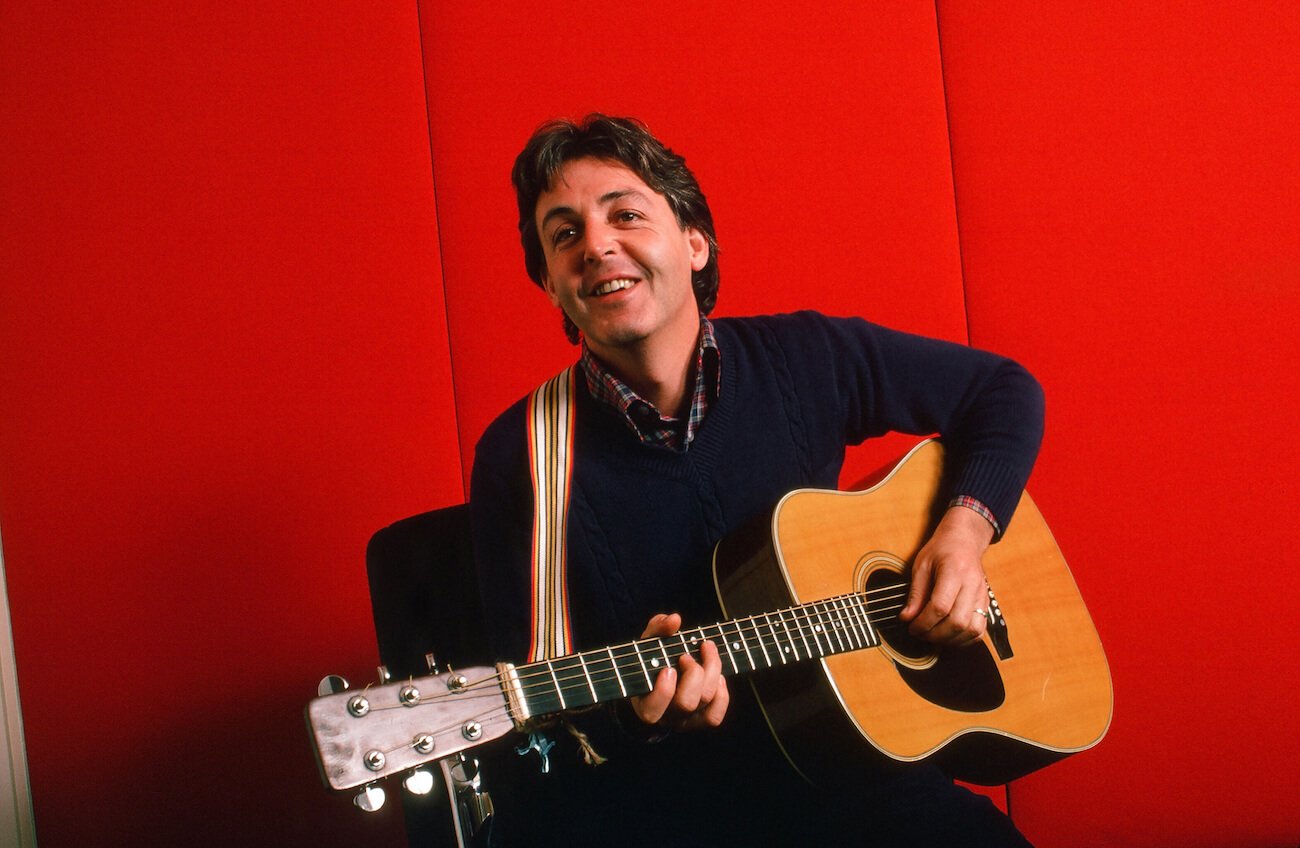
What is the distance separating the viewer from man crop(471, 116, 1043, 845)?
1198 millimetres

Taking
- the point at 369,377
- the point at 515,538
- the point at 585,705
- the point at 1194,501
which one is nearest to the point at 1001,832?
the point at 585,705

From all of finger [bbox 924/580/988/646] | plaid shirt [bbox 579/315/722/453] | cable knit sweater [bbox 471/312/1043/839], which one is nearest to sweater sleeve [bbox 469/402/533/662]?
cable knit sweater [bbox 471/312/1043/839]

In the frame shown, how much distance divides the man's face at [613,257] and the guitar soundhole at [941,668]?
524mm

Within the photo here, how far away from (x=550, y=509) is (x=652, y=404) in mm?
248

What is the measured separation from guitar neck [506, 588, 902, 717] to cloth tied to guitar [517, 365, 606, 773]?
28cm

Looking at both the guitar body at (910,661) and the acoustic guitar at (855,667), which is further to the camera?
the guitar body at (910,661)

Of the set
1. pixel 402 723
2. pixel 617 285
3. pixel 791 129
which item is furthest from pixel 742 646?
pixel 791 129

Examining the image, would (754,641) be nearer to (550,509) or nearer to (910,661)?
(910,661)

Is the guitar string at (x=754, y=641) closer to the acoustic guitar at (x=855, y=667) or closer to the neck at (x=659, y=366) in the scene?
the acoustic guitar at (x=855, y=667)

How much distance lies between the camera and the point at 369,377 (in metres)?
1.80

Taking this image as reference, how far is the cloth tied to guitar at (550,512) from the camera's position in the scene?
1.27 metres

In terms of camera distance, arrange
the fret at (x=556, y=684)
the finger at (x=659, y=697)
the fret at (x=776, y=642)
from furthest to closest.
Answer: the fret at (x=776, y=642) < the finger at (x=659, y=697) < the fret at (x=556, y=684)

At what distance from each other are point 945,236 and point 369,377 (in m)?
1.30

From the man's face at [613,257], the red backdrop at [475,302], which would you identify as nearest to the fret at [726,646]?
the man's face at [613,257]
